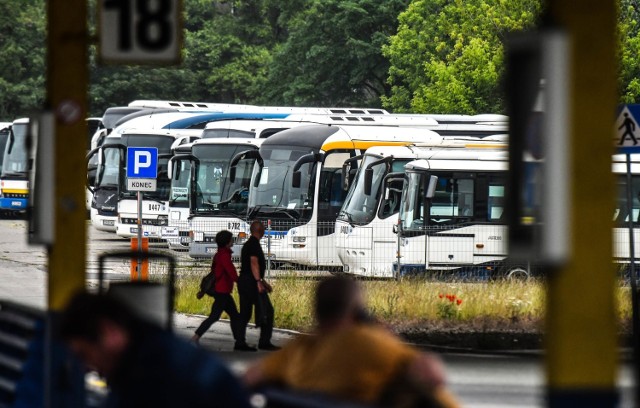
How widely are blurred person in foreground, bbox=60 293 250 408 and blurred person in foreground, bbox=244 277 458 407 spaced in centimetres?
74

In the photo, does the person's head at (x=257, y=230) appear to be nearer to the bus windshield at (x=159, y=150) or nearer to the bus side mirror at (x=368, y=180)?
the bus side mirror at (x=368, y=180)

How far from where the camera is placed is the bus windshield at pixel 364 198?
32406mm

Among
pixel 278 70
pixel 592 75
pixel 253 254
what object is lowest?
pixel 253 254

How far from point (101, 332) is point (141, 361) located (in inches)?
6.9

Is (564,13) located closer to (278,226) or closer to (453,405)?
(453,405)

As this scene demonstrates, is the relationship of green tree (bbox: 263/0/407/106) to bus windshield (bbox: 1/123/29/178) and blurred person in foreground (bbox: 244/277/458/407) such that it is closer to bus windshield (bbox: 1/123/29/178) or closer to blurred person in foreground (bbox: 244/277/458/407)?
bus windshield (bbox: 1/123/29/178)

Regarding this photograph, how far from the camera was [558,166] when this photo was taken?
514 cm

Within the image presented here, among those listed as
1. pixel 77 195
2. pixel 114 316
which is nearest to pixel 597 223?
pixel 114 316

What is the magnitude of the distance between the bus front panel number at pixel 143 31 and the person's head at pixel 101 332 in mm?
2803

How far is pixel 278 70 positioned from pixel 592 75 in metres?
72.7

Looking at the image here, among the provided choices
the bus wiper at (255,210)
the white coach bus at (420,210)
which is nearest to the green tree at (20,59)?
the bus wiper at (255,210)

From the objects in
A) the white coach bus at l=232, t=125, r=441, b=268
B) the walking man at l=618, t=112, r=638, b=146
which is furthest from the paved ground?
the walking man at l=618, t=112, r=638, b=146

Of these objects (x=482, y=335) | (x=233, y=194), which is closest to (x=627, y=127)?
(x=482, y=335)

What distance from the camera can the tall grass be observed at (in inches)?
813
